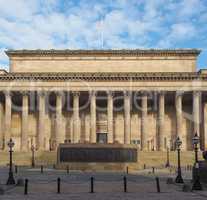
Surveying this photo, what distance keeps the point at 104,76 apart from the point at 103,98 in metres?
6.30

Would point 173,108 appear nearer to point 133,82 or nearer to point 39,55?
point 133,82

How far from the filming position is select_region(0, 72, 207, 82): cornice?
70438 millimetres

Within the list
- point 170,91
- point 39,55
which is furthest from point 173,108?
point 39,55

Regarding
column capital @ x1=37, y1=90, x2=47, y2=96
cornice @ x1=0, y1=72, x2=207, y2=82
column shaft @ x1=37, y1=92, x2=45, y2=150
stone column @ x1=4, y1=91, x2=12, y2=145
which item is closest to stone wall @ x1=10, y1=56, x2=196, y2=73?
cornice @ x1=0, y1=72, x2=207, y2=82

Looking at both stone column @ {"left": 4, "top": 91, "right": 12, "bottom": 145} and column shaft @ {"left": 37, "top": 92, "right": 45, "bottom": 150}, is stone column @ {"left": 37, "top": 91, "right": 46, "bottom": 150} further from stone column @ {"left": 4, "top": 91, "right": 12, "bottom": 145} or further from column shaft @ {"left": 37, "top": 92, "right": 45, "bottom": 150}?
stone column @ {"left": 4, "top": 91, "right": 12, "bottom": 145}

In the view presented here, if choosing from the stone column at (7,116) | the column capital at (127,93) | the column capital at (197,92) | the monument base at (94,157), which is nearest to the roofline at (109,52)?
the column capital at (127,93)

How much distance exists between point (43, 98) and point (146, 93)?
16.7m

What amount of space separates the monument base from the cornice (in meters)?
21.0

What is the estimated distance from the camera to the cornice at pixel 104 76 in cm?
7044

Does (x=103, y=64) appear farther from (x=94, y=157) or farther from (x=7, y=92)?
(x=94, y=157)

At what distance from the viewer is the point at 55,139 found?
7500 cm

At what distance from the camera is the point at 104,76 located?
232ft

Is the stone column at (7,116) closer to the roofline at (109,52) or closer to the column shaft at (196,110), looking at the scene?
the roofline at (109,52)

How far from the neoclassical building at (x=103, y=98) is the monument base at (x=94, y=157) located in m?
19.7
